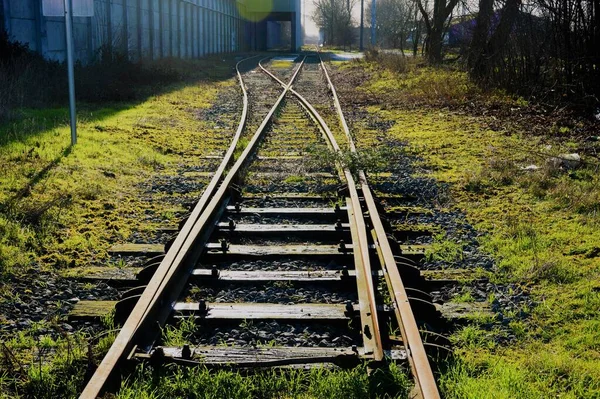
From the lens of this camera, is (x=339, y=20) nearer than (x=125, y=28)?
No

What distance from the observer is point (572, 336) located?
3.86 m

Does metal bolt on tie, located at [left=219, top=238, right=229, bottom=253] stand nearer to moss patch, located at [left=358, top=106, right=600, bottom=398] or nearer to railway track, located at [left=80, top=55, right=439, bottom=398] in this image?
railway track, located at [left=80, top=55, right=439, bottom=398]

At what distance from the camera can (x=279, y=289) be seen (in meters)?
4.44

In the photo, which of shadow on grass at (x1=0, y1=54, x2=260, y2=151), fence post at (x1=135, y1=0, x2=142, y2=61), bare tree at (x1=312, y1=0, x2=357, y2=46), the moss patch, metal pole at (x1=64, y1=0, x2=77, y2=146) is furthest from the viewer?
bare tree at (x1=312, y1=0, x2=357, y2=46)

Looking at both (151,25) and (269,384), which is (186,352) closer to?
(269,384)

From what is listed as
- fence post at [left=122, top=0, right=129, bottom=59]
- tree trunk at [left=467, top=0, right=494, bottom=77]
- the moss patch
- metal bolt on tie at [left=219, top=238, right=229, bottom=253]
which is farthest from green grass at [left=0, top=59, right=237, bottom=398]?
fence post at [left=122, top=0, right=129, bottom=59]

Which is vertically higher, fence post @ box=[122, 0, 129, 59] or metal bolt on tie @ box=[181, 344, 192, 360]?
fence post @ box=[122, 0, 129, 59]

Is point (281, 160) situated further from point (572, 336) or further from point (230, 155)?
point (572, 336)

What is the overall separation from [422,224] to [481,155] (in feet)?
11.9

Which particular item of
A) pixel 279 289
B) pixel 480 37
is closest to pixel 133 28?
pixel 480 37

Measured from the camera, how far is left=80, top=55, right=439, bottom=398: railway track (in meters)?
3.40

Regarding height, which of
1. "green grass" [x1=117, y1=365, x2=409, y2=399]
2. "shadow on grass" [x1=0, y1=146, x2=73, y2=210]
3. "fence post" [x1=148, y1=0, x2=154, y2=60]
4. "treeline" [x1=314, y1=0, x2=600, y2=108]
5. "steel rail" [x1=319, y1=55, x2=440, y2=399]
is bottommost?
"green grass" [x1=117, y1=365, x2=409, y2=399]

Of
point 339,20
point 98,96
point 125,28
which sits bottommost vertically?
point 98,96

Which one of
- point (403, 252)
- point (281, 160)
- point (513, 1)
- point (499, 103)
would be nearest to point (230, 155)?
point (281, 160)
